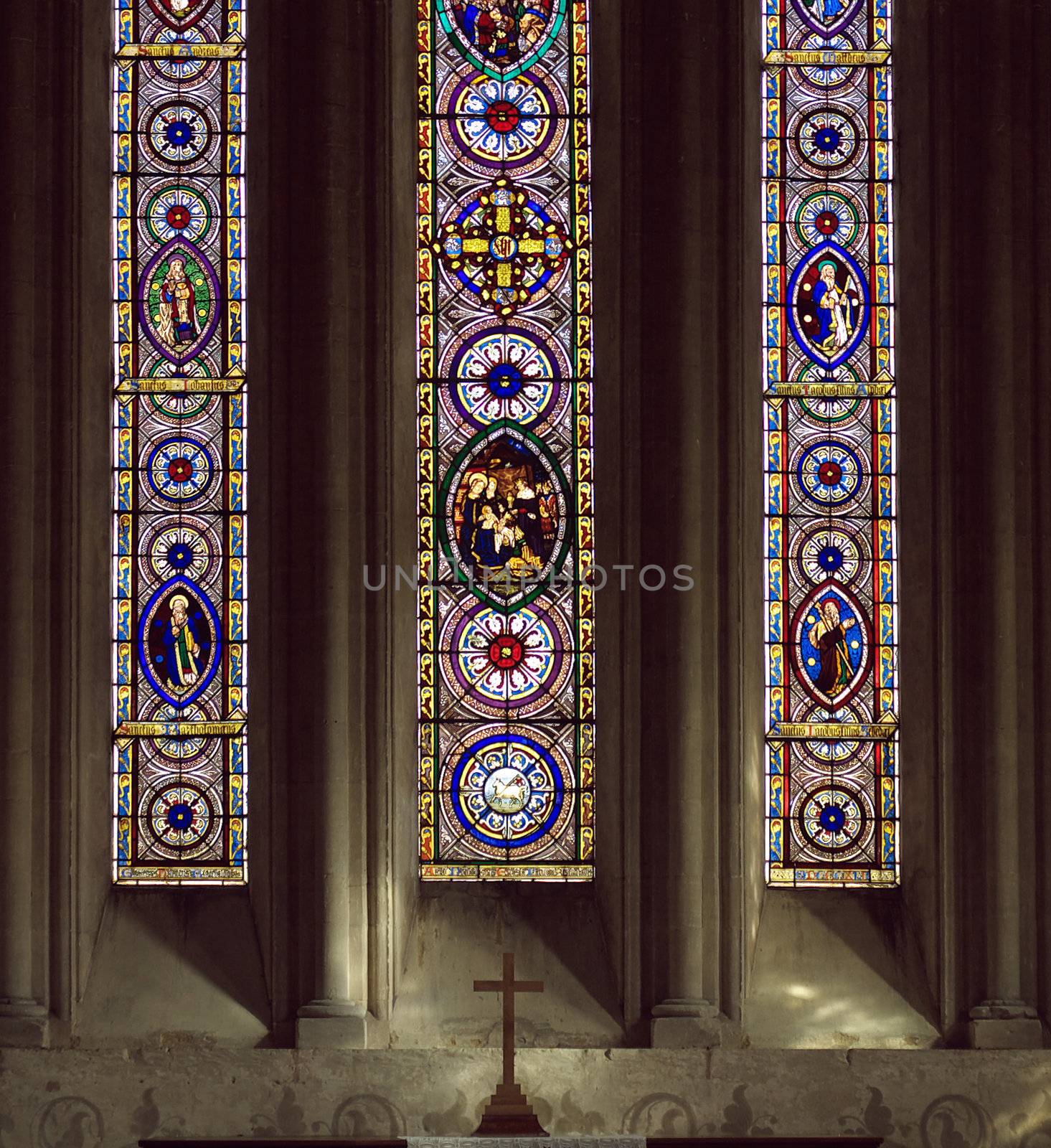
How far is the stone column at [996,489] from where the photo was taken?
12.2 metres

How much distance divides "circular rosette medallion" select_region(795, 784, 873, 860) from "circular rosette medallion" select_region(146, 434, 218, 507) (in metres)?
3.99

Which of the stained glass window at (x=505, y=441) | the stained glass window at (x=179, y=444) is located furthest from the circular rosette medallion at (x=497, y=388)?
the stained glass window at (x=179, y=444)

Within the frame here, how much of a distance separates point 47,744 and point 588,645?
3.16 m

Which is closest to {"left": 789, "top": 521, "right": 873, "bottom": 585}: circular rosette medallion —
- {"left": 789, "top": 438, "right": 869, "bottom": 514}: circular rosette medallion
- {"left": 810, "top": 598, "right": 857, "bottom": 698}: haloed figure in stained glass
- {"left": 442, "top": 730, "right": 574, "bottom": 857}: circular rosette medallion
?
{"left": 789, "top": 438, "right": 869, "bottom": 514}: circular rosette medallion

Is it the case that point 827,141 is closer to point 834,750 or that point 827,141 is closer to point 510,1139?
point 834,750

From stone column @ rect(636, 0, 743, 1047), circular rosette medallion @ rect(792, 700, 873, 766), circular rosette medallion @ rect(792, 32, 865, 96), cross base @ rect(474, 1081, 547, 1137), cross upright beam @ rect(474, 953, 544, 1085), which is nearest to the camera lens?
cross base @ rect(474, 1081, 547, 1137)

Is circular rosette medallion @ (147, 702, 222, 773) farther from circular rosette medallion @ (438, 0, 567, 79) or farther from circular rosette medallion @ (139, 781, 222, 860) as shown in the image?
circular rosette medallion @ (438, 0, 567, 79)

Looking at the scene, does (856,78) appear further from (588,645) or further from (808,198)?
(588,645)

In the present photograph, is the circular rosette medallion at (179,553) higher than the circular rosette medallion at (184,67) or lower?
lower

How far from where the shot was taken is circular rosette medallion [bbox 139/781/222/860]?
12586 millimetres

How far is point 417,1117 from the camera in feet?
38.7

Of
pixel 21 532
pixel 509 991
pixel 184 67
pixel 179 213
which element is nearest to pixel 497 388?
pixel 179 213

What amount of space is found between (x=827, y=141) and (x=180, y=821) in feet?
18.4

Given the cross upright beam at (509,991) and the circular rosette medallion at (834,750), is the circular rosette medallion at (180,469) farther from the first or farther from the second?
the circular rosette medallion at (834,750)
